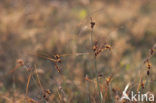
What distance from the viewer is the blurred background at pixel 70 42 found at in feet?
7.49

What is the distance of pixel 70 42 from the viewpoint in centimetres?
317

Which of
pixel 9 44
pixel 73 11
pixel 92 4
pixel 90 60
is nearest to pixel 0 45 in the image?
pixel 9 44

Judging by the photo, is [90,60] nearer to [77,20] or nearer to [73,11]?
[77,20]

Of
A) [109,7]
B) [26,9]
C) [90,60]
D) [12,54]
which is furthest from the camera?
[109,7]

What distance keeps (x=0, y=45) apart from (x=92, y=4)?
103 inches

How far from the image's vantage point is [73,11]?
4.57 meters

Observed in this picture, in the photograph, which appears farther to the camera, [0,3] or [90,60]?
[0,3]

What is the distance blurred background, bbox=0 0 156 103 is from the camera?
2283mm

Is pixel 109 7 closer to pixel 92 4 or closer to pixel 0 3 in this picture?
pixel 92 4

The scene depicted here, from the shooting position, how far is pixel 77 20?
4082 millimetres

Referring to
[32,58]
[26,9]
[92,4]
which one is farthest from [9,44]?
[92,4]

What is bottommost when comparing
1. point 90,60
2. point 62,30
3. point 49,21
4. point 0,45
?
point 90,60

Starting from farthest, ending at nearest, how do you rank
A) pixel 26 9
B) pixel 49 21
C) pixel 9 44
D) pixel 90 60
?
1. pixel 26 9
2. pixel 49 21
3. pixel 9 44
4. pixel 90 60

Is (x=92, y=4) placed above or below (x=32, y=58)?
above
